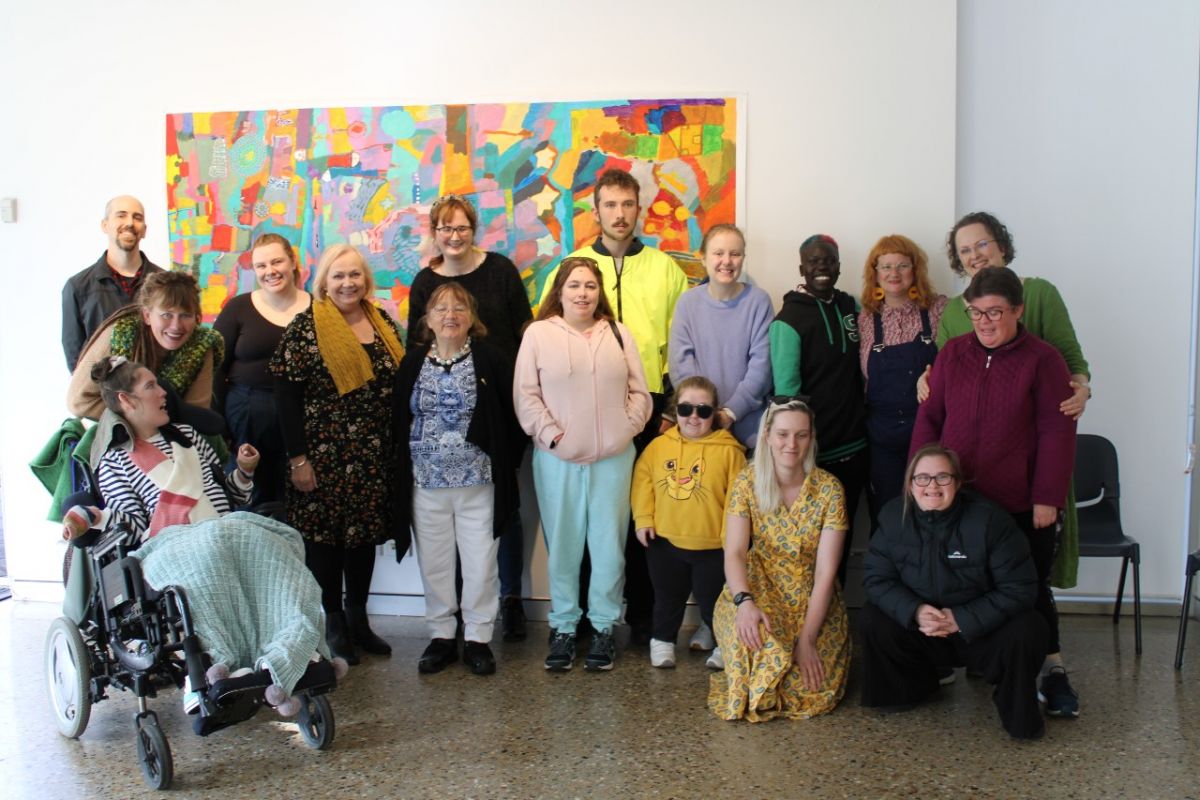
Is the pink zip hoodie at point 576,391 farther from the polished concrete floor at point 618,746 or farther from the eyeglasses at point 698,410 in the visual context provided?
the polished concrete floor at point 618,746

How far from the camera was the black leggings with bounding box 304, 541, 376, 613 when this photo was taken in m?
3.67

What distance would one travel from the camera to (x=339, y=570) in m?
3.76

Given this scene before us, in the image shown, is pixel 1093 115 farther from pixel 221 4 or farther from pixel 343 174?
pixel 221 4

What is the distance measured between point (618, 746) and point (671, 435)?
3.75 ft

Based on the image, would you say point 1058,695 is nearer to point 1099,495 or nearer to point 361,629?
point 1099,495

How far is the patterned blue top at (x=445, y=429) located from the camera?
3609 millimetres

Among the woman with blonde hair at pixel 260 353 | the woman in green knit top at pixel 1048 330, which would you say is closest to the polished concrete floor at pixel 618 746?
the woman in green knit top at pixel 1048 330

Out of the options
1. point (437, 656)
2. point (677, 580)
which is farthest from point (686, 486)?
point (437, 656)

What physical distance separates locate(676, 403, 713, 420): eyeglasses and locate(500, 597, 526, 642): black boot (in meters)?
1.14

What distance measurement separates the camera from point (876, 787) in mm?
2652

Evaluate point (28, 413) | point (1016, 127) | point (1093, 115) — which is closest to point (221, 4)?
point (28, 413)

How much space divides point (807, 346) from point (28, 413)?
3544 mm

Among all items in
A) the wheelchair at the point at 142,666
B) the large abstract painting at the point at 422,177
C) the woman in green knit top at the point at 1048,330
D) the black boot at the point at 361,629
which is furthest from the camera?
the large abstract painting at the point at 422,177

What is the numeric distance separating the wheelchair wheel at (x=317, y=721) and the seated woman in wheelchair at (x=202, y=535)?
156mm
